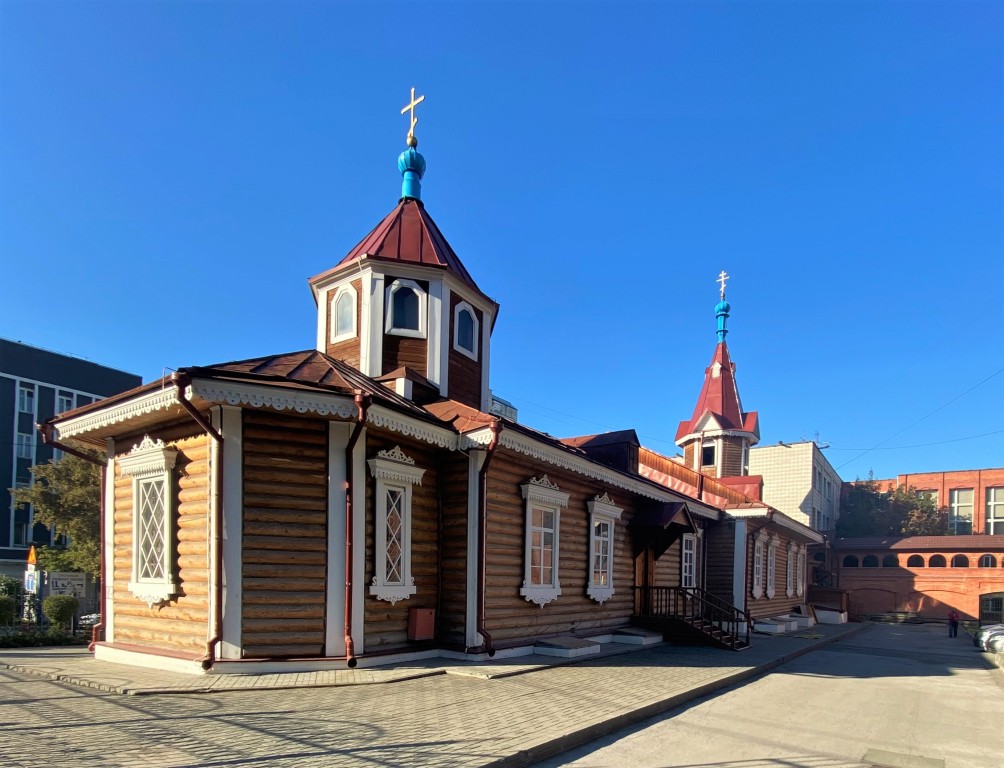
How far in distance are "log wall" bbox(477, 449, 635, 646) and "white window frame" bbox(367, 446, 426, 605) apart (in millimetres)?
1221

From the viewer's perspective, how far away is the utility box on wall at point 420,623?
929cm

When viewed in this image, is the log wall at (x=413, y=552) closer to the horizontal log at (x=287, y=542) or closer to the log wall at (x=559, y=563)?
the horizontal log at (x=287, y=542)

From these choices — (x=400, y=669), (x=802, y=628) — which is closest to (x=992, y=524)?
(x=802, y=628)

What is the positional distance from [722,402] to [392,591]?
24.2 m

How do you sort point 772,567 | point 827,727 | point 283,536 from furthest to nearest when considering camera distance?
point 772,567 → point 283,536 → point 827,727

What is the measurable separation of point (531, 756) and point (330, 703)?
2.24 metres

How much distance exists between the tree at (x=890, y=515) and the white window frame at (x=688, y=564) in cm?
3849

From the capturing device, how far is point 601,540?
43.8 feet

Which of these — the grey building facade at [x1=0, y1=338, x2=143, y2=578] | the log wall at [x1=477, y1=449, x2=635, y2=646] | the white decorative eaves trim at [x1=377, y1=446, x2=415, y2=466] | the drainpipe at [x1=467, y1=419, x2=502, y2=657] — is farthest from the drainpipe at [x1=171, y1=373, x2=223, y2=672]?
the grey building facade at [x1=0, y1=338, x2=143, y2=578]

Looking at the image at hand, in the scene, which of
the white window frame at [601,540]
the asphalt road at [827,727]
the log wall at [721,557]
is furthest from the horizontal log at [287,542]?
the log wall at [721,557]

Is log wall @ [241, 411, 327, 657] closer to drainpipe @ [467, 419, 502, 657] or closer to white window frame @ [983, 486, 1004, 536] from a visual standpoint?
drainpipe @ [467, 419, 502, 657]

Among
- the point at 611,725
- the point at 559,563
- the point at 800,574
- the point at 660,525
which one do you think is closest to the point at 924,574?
the point at 800,574

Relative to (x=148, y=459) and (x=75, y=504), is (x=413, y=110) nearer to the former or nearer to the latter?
(x=148, y=459)

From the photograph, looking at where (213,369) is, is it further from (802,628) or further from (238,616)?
(802,628)
